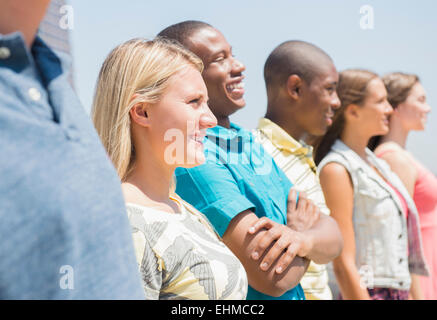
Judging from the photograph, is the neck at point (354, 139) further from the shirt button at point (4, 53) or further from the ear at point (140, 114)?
the shirt button at point (4, 53)

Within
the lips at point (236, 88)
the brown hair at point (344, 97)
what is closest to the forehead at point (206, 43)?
the lips at point (236, 88)

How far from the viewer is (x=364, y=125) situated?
360cm

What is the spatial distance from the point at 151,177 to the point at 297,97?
1.61 meters

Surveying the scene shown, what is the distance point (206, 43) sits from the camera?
91.4 inches

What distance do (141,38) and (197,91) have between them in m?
0.27

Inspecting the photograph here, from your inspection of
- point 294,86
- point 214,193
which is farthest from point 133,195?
point 294,86

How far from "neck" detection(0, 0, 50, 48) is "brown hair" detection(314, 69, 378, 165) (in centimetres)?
295

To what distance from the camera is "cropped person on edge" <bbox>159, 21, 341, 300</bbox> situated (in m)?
1.93

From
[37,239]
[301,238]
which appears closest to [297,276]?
[301,238]

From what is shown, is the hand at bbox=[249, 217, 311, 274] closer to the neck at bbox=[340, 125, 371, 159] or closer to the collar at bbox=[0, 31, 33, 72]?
the collar at bbox=[0, 31, 33, 72]

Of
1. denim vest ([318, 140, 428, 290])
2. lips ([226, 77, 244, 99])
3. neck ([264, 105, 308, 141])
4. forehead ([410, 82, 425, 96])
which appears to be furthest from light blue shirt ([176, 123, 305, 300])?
forehead ([410, 82, 425, 96])

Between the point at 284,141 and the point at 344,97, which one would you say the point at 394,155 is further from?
the point at 284,141

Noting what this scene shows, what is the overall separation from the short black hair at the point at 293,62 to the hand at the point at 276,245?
136 cm

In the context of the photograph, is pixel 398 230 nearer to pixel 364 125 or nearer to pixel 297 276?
pixel 364 125
